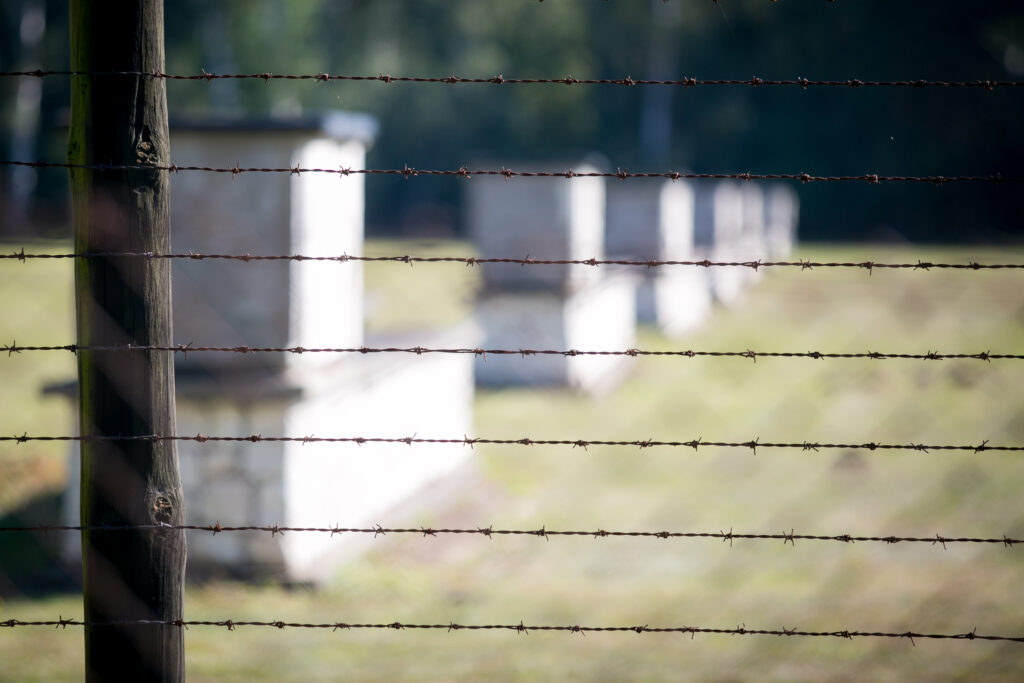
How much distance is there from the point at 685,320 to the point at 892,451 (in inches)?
385

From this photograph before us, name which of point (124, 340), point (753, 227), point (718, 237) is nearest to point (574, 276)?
point (124, 340)

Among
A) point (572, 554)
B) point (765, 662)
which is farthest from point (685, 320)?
point (765, 662)

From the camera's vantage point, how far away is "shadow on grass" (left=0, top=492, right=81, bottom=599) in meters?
6.13

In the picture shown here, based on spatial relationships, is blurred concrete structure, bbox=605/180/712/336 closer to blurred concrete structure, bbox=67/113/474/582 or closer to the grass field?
the grass field

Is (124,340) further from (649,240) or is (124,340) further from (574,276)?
(649,240)

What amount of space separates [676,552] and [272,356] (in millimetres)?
2801

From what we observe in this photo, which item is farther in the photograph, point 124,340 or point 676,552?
point 676,552

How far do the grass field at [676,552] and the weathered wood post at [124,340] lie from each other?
242cm

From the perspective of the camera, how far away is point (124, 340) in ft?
Answer: 8.77

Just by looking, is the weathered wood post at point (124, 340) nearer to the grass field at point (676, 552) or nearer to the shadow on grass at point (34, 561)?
the grass field at point (676, 552)

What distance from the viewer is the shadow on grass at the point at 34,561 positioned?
6.13 meters

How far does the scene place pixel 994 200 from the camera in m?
39.2

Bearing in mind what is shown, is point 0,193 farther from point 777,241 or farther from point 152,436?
point 152,436

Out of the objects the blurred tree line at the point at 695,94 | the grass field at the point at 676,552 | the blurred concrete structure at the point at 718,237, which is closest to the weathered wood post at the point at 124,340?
the grass field at the point at 676,552
